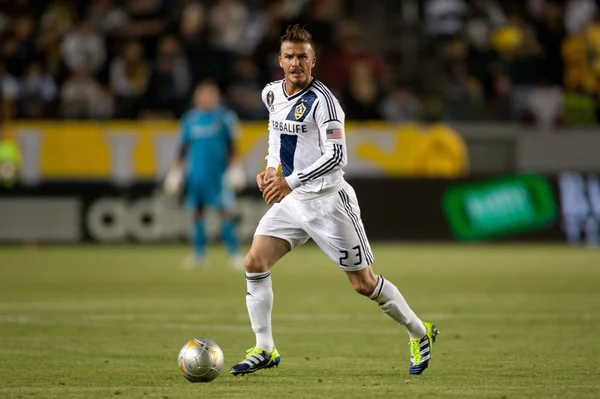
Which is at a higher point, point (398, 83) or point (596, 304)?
point (398, 83)

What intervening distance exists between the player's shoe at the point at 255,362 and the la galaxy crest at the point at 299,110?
1.49 metres

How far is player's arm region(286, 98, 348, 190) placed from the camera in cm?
739

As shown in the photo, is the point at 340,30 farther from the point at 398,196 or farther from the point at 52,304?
the point at 52,304

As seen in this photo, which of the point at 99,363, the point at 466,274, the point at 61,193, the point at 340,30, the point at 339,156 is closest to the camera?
the point at 339,156

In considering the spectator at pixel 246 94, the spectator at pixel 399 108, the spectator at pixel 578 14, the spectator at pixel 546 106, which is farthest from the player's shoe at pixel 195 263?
the spectator at pixel 578 14

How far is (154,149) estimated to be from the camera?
866 inches

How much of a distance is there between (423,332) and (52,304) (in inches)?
220

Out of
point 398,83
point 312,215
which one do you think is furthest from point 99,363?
point 398,83

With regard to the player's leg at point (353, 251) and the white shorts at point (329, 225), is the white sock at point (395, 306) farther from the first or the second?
the white shorts at point (329, 225)

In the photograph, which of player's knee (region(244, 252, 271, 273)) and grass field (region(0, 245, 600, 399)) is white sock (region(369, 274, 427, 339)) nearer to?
grass field (region(0, 245, 600, 399))

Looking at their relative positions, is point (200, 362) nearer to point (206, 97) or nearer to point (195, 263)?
point (206, 97)

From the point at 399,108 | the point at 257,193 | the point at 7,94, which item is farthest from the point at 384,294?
the point at 7,94

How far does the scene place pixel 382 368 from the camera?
7785 mm

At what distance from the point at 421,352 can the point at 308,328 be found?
2.77m
